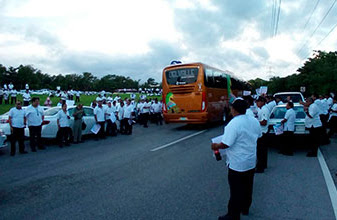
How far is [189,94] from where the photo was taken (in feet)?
51.4

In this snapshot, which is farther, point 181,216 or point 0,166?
point 0,166

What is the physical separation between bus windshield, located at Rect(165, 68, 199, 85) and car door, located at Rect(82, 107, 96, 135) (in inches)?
187

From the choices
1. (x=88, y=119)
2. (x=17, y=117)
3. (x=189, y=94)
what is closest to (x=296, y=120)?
(x=189, y=94)

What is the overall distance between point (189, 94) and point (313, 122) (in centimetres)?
797

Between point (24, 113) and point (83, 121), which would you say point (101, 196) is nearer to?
point (24, 113)

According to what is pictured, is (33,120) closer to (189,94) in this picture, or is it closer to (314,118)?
(189,94)

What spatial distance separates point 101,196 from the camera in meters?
5.27

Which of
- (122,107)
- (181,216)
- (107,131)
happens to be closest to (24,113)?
(107,131)

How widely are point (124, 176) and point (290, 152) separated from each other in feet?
17.2

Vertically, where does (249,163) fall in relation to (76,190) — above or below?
above

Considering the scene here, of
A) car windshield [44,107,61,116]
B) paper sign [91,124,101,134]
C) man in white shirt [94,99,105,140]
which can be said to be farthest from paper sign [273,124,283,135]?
car windshield [44,107,61,116]

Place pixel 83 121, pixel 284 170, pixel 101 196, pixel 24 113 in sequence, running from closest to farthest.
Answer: pixel 101 196 → pixel 284 170 → pixel 24 113 → pixel 83 121

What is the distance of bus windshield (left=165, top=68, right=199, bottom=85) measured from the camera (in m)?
15.6

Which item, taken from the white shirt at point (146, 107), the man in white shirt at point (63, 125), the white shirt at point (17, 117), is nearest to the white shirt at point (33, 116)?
the white shirt at point (17, 117)
